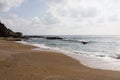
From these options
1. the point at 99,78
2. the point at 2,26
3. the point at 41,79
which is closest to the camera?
the point at 41,79

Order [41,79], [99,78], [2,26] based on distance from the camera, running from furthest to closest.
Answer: [2,26] → [99,78] → [41,79]

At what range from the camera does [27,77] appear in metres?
9.92

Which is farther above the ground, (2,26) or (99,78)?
(2,26)

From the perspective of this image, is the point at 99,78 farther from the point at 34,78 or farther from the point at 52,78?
the point at 34,78

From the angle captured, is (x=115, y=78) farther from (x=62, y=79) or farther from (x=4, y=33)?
(x=4, y=33)

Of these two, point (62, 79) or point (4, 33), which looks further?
point (4, 33)

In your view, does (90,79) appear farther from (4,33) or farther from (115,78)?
(4,33)

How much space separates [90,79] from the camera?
10.1 m

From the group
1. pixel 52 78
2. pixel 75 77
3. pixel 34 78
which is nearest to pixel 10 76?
pixel 34 78

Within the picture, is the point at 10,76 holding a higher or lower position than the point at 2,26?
lower

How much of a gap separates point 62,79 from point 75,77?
34.7 inches

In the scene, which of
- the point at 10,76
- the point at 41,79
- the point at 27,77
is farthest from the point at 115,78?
the point at 10,76

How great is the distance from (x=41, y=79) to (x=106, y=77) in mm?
3707

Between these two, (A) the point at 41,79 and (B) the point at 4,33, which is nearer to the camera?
(A) the point at 41,79
